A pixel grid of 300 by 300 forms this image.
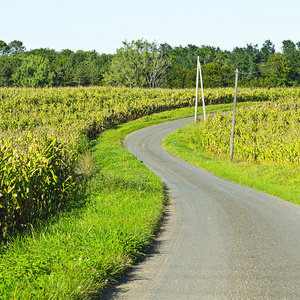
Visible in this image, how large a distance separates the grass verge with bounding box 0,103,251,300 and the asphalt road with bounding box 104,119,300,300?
17.0 inches

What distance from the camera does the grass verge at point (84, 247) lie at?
6.63m

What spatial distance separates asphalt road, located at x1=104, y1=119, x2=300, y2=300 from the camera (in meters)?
7.12

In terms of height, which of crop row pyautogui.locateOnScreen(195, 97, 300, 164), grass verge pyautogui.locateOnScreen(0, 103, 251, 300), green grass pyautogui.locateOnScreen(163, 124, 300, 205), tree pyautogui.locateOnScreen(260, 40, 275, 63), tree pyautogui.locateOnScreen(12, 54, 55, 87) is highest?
tree pyautogui.locateOnScreen(260, 40, 275, 63)

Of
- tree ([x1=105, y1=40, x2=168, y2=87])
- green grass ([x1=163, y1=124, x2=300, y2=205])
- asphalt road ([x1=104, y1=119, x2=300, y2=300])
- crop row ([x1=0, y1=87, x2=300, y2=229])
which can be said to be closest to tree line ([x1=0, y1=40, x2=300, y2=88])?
tree ([x1=105, y1=40, x2=168, y2=87])

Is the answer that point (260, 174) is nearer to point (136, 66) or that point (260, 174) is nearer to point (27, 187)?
point (27, 187)

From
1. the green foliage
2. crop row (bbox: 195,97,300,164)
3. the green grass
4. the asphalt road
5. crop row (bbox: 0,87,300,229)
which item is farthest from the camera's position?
crop row (bbox: 195,97,300,164)

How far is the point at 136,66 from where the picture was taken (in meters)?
104

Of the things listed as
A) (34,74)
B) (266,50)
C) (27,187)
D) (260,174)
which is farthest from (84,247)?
(266,50)

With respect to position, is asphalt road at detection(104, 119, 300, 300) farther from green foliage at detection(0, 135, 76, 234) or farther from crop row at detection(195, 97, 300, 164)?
crop row at detection(195, 97, 300, 164)

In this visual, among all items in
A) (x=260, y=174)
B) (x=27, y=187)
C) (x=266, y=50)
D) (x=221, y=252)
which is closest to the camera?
(x=221, y=252)

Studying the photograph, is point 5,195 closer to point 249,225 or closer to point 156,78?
point 249,225

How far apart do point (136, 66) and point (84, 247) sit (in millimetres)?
99118

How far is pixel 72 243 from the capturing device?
859cm

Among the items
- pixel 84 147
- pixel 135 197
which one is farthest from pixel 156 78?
pixel 135 197
